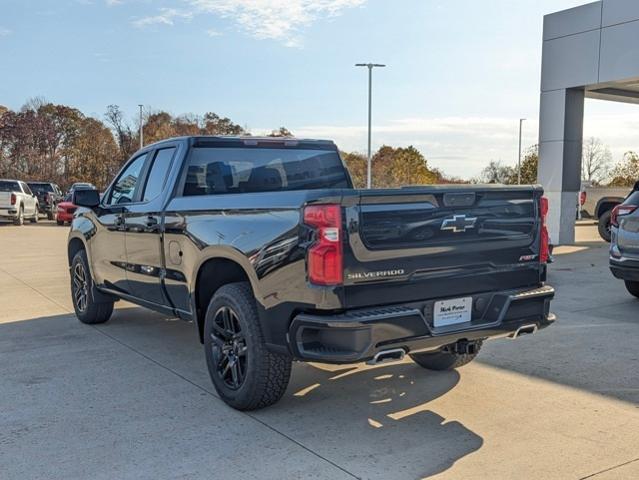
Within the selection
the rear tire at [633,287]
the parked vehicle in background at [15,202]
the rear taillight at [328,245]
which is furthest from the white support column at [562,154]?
the parked vehicle in background at [15,202]

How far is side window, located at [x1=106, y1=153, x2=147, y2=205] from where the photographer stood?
20.6ft

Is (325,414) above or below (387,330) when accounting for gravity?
below

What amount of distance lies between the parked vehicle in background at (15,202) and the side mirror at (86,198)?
20965mm

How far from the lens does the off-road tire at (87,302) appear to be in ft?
23.0

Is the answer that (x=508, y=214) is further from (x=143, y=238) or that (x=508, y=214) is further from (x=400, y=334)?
(x=143, y=238)

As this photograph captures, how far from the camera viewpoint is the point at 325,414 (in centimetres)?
444

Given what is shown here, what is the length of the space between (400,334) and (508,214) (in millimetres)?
1209

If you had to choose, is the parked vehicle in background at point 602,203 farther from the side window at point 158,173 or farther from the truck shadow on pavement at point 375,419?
the side window at point 158,173

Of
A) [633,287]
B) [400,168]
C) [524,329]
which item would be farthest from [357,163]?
[524,329]

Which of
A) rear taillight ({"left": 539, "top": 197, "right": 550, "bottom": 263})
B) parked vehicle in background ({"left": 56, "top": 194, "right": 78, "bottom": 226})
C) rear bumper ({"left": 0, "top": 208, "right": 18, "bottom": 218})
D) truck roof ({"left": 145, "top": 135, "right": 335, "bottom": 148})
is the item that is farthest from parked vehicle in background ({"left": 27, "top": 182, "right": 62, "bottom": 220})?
rear taillight ({"left": 539, "top": 197, "right": 550, "bottom": 263})

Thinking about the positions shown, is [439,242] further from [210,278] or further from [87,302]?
[87,302]

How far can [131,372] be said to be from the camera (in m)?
5.41

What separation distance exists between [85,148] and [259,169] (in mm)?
45852

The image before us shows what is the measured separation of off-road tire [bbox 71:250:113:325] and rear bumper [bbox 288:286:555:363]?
3.86 meters
